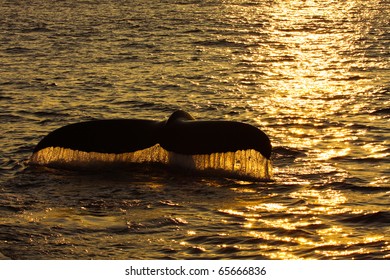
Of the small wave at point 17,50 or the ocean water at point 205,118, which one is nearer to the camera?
the ocean water at point 205,118

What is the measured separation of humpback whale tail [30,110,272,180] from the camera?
13098mm

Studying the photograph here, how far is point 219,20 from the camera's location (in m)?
40.6

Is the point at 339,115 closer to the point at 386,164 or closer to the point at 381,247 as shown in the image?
the point at 386,164

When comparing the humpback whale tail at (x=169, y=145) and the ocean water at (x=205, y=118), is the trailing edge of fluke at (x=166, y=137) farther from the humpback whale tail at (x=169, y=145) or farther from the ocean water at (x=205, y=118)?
the ocean water at (x=205, y=118)

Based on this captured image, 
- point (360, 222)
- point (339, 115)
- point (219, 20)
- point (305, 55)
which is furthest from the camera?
point (219, 20)

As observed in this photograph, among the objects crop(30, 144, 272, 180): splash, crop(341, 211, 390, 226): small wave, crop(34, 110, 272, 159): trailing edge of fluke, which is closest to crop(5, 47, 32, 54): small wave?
crop(30, 144, 272, 180): splash

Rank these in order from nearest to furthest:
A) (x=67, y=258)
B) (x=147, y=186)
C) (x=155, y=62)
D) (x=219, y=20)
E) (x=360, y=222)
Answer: (x=67, y=258) → (x=360, y=222) → (x=147, y=186) → (x=155, y=62) → (x=219, y=20)

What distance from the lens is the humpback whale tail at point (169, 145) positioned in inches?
516

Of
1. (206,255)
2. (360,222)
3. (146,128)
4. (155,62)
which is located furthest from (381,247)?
(155,62)

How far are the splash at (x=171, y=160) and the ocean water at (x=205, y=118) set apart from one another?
0.17 m

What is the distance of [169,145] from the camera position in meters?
13.4

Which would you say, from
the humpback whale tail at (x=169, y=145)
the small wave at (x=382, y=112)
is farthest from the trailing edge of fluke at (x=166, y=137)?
the small wave at (x=382, y=112)

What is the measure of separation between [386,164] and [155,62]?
13475 mm

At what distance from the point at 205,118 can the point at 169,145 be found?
619cm
